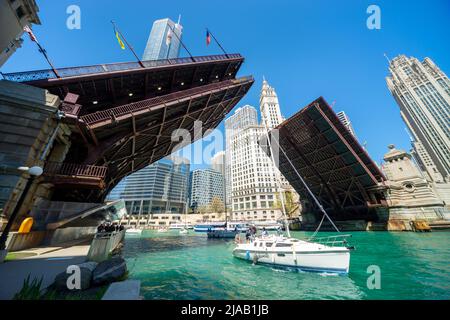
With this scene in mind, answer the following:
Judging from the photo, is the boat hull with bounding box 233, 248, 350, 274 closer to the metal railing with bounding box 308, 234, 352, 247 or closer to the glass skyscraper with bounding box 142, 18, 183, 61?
the metal railing with bounding box 308, 234, 352, 247

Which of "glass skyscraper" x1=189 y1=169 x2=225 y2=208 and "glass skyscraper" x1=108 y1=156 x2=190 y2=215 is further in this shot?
"glass skyscraper" x1=189 y1=169 x2=225 y2=208

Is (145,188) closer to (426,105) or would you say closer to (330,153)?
(330,153)

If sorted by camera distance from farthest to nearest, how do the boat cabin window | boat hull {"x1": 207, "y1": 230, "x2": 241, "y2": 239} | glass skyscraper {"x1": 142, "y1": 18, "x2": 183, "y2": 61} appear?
glass skyscraper {"x1": 142, "y1": 18, "x2": 183, "y2": 61}
boat hull {"x1": 207, "y1": 230, "x2": 241, "y2": 239}
the boat cabin window

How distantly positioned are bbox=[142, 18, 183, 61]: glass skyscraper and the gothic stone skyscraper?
5379 inches

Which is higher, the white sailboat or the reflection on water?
the white sailboat

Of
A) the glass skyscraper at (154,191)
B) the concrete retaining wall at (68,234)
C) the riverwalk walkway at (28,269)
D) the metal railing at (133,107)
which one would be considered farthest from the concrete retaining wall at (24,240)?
the glass skyscraper at (154,191)

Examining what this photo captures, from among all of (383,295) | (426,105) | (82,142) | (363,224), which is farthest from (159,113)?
(426,105)

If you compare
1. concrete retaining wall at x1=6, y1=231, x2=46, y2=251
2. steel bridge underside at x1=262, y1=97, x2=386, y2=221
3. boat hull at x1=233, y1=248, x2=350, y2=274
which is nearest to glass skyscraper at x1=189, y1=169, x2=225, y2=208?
steel bridge underside at x1=262, y1=97, x2=386, y2=221

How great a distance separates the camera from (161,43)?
420 feet

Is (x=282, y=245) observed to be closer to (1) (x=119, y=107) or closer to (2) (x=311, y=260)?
(2) (x=311, y=260)

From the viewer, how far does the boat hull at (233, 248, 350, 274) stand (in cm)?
1071

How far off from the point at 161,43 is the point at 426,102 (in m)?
158
